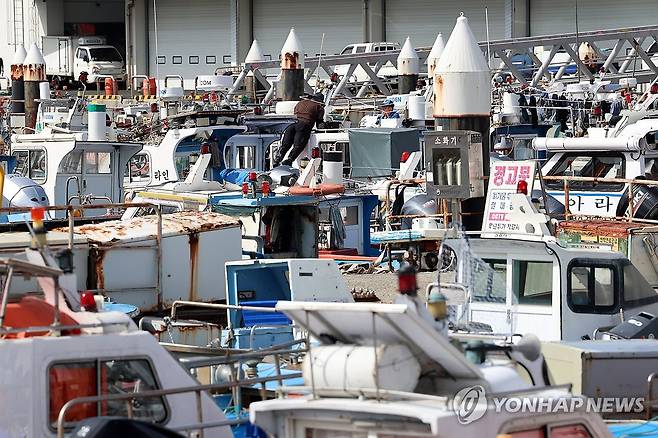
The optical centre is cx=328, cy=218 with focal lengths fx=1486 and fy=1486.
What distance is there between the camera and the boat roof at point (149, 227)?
14.7 metres

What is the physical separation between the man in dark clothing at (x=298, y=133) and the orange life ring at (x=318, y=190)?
5.70 meters

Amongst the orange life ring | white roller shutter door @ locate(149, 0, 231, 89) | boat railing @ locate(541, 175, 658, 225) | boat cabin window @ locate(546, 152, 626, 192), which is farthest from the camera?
white roller shutter door @ locate(149, 0, 231, 89)

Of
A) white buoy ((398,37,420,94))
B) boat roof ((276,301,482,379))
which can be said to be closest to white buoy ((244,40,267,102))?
white buoy ((398,37,420,94))

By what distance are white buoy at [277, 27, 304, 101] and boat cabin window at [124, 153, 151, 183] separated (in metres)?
6.99

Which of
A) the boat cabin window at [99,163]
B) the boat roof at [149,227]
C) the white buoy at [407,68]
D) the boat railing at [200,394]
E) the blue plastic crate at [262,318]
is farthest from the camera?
the white buoy at [407,68]

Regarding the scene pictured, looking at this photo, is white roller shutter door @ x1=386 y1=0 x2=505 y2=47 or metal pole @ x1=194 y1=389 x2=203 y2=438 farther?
white roller shutter door @ x1=386 y1=0 x2=505 y2=47

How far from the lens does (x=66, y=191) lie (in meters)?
24.1

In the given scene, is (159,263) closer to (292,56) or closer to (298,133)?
(298,133)

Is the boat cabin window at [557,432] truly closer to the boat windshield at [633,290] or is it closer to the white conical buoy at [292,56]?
the boat windshield at [633,290]

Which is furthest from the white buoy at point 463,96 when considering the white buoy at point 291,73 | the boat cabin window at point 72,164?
the white buoy at point 291,73

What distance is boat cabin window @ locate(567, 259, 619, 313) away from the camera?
12.2 metres

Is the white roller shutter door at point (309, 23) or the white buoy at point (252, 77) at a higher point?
the white roller shutter door at point (309, 23)

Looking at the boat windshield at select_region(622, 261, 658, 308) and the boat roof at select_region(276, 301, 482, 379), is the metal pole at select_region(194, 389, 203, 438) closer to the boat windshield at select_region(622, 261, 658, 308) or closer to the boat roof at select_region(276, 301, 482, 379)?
the boat roof at select_region(276, 301, 482, 379)

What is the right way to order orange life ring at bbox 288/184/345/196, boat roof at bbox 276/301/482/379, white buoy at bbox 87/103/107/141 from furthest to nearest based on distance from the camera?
white buoy at bbox 87/103/107/141 < orange life ring at bbox 288/184/345/196 < boat roof at bbox 276/301/482/379
